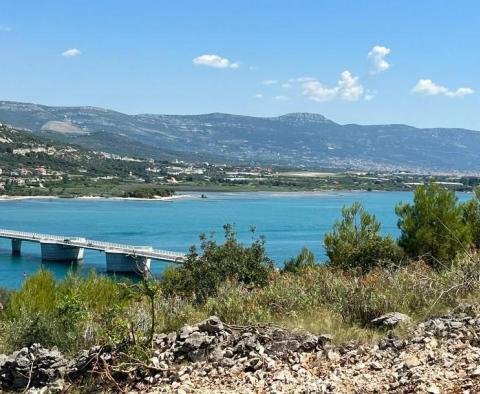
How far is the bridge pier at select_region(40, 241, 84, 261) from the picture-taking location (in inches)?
2448

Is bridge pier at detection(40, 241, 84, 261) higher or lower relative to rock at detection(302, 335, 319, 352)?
lower

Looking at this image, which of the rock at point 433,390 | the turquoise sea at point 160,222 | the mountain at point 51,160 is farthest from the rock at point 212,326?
the mountain at point 51,160

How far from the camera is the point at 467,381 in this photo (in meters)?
5.09

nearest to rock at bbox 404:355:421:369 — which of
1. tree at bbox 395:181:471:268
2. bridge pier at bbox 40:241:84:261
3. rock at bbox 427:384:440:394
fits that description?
rock at bbox 427:384:440:394

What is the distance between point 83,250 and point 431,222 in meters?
46.6

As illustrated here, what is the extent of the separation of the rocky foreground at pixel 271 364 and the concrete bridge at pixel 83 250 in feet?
149

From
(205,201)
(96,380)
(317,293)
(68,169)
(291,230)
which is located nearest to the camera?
(96,380)

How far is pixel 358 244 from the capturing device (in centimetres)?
2514

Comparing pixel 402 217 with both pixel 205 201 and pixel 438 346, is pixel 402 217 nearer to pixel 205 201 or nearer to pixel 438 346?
pixel 438 346

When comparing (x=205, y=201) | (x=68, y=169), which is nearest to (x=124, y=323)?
(x=205, y=201)

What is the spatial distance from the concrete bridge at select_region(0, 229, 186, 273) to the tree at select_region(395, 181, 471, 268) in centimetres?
3048

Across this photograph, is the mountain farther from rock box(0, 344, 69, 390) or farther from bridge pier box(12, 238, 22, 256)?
rock box(0, 344, 69, 390)

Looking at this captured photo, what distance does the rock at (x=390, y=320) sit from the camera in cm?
664

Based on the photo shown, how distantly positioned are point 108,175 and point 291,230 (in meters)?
101
